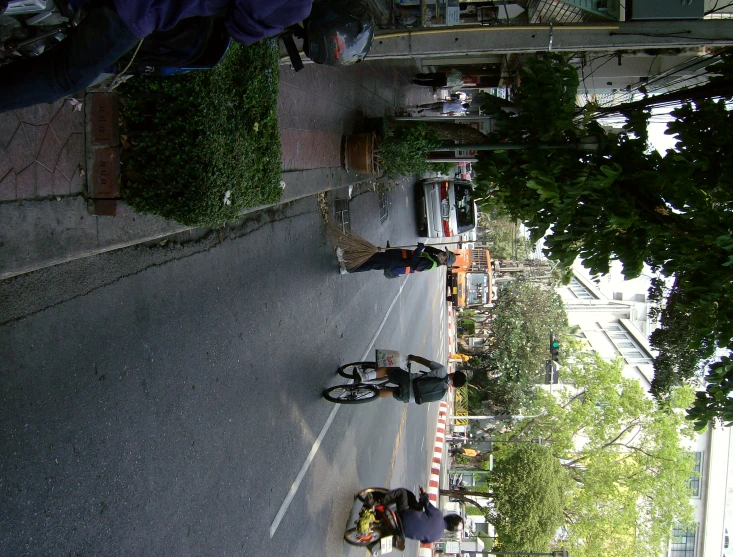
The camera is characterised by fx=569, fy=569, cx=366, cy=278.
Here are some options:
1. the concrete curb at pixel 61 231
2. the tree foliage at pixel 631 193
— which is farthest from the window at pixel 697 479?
the concrete curb at pixel 61 231

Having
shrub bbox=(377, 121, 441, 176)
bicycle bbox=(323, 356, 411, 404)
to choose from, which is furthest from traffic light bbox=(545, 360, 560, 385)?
shrub bbox=(377, 121, 441, 176)

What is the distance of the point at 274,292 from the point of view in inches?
285

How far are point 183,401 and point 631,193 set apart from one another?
5.10m

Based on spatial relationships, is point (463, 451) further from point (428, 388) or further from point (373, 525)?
point (428, 388)

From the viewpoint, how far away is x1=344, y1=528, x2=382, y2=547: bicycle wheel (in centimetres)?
911

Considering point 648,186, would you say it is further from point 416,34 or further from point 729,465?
point 729,465

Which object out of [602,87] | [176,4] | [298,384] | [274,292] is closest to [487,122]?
[274,292]

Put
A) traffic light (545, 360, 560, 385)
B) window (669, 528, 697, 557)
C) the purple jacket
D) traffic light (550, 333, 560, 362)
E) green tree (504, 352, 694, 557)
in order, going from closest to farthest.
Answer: the purple jacket
green tree (504, 352, 694, 557)
traffic light (550, 333, 560, 362)
traffic light (545, 360, 560, 385)
window (669, 528, 697, 557)

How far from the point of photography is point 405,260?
9.68 meters

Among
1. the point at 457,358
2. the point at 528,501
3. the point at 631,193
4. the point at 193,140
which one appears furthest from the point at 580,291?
the point at 193,140

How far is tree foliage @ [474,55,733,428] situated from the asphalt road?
3306 mm

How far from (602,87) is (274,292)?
42.9ft

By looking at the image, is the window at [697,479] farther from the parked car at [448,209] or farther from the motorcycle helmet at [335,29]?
the motorcycle helmet at [335,29]

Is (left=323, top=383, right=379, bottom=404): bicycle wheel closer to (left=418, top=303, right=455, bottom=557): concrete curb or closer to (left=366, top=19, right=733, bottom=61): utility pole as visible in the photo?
(left=366, top=19, right=733, bottom=61): utility pole
